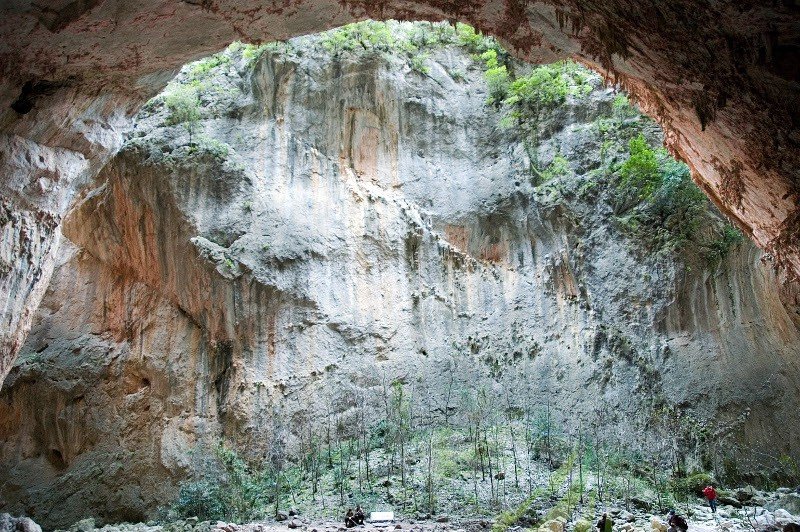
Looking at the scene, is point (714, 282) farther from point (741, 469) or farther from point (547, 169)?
point (547, 169)

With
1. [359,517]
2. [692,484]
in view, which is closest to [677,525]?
[692,484]

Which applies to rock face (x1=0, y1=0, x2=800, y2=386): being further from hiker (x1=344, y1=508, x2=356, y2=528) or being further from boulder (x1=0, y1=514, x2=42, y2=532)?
hiker (x1=344, y1=508, x2=356, y2=528)

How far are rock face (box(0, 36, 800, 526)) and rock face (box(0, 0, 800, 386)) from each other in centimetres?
583

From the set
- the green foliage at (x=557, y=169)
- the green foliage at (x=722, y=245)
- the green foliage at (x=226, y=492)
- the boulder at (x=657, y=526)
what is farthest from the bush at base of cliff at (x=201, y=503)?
the green foliage at (x=722, y=245)

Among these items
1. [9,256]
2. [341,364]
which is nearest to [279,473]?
[341,364]

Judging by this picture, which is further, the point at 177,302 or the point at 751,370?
the point at 177,302

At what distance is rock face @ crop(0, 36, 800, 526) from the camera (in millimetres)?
15008

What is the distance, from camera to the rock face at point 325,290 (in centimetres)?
1501

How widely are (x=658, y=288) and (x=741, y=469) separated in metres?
3.92

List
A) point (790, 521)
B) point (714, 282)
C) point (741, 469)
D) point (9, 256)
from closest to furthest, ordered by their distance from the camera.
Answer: point (790, 521)
point (9, 256)
point (741, 469)
point (714, 282)

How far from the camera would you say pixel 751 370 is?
13.3 meters

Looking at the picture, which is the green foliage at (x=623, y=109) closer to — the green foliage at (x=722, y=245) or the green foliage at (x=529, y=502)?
the green foliage at (x=722, y=245)

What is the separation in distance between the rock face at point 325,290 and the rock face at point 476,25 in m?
5.83

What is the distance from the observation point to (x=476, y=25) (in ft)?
26.9
